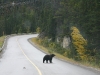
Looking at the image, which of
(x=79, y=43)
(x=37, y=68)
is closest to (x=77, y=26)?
(x=79, y=43)

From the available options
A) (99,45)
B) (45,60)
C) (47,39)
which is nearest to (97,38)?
(99,45)

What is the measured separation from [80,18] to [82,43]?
4.21m

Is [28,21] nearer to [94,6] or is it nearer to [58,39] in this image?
[58,39]

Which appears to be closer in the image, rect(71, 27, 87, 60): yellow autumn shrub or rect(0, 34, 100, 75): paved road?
rect(0, 34, 100, 75): paved road

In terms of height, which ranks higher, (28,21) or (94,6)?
(94,6)

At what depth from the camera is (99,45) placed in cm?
3772

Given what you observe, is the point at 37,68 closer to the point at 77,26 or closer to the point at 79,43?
the point at 79,43

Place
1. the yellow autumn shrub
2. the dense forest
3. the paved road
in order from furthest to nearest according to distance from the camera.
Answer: the yellow autumn shrub, the dense forest, the paved road

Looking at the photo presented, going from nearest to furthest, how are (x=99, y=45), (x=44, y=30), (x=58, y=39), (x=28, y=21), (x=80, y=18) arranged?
(x=99, y=45)
(x=80, y=18)
(x=58, y=39)
(x=44, y=30)
(x=28, y=21)

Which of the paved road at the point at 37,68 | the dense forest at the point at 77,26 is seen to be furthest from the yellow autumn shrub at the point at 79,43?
the paved road at the point at 37,68

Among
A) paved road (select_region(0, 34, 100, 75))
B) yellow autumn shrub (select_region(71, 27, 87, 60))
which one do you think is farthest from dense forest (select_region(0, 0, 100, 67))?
paved road (select_region(0, 34, 100, 75))

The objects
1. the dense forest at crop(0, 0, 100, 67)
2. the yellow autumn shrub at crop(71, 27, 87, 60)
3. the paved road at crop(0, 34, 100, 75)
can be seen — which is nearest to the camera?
the paved road at crop(0, 34, 100, 75)

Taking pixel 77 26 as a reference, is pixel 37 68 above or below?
above

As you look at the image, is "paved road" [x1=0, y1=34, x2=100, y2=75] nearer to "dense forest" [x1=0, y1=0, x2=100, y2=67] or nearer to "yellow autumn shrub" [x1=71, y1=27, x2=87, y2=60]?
"dense forest" [x1=0, y1=0, x2=100, y2=67]
